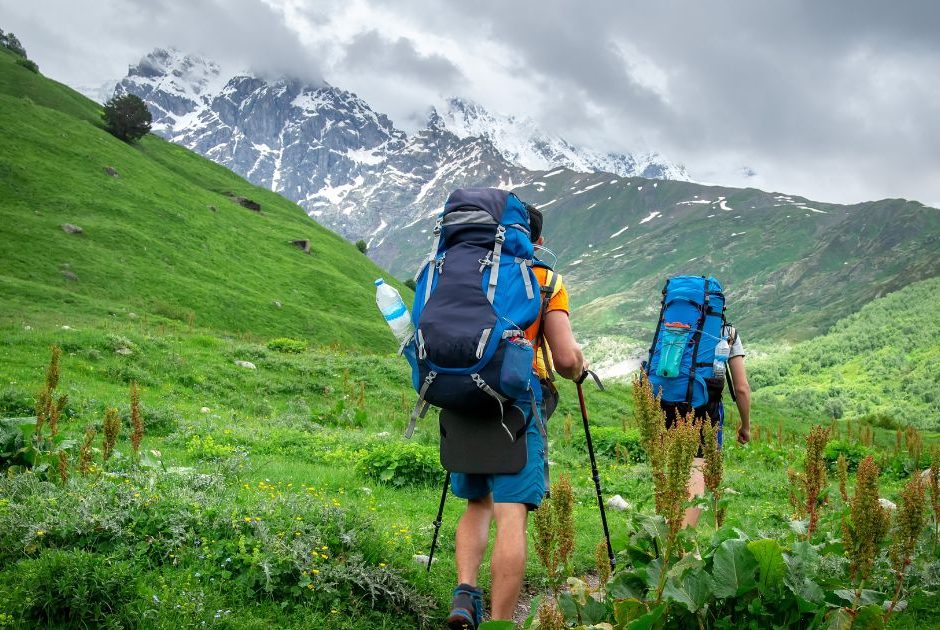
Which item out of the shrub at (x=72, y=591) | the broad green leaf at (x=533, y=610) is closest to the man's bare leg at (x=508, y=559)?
the broad green leaf at (x=533, y=610)

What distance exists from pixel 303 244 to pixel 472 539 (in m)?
66.4

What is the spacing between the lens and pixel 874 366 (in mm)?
131750

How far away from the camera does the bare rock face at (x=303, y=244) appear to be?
6681 cm

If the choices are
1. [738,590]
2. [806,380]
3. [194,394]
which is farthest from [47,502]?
[806,380]

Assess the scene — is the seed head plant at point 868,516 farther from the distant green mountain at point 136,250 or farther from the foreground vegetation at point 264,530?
the distant green mountain at point 136,250

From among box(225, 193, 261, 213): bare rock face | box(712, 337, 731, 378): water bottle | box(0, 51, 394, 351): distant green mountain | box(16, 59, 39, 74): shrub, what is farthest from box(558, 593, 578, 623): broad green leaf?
box(16, 59, 39, 74): shrub

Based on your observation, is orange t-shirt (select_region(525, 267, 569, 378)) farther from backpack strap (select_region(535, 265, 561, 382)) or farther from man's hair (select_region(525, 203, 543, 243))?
man's hair (select_region(525, 203, 543, 243))

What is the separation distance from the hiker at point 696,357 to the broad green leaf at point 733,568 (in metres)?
3.07

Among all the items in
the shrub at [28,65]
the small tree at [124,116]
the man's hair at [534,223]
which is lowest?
the man's hair at [534,223]

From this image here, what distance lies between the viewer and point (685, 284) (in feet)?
23.0

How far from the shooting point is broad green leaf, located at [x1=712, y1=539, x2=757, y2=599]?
11.3ft

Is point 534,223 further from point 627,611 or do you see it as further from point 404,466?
point 404,466

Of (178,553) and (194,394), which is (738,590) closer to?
(178,553)

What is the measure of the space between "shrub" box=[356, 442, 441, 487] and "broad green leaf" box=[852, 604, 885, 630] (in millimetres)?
6815
